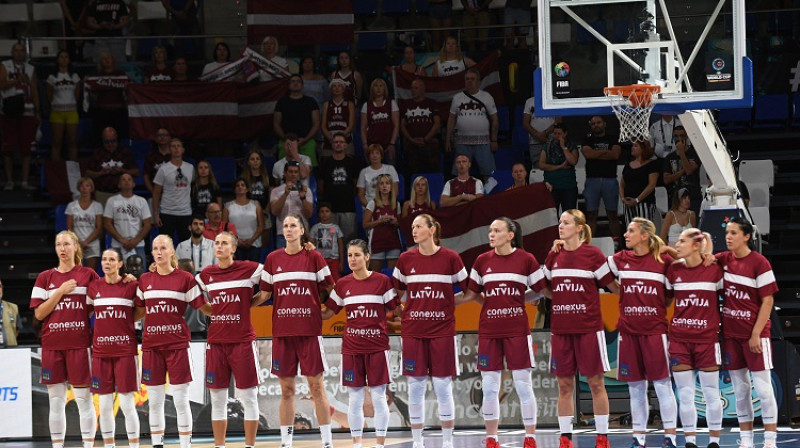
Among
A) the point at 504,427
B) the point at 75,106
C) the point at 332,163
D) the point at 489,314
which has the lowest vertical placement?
the point at 504,427

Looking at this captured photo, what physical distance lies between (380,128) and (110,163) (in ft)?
13.3

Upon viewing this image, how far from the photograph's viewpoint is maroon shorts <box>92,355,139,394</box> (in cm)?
1239

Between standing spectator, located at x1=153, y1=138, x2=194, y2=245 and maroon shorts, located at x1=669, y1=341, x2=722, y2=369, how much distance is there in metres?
8.41

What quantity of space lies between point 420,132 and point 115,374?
815 cm

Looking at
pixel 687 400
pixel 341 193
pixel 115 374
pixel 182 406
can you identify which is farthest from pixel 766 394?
pixel 341 193

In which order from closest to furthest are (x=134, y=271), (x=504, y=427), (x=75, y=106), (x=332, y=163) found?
(x=504, y=427) → (x=134, y=271) → (x=332, y=163) → (x=75, y=106)

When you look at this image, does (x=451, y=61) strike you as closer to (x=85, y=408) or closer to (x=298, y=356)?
(x=298, y=356)

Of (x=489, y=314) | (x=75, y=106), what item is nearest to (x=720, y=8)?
(x=489, y=314)

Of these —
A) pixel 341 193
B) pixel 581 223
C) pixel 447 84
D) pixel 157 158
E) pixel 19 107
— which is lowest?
pixel 581 223

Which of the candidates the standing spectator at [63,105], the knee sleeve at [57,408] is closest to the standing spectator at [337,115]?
the standing spectator at [63,105]

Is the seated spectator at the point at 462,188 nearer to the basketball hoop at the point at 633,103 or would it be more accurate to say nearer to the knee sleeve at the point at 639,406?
the basketball hoop at the point at 633,103

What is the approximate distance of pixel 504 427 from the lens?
15.0 m

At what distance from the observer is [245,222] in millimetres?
17625

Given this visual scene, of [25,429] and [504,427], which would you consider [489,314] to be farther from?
[25,429]
